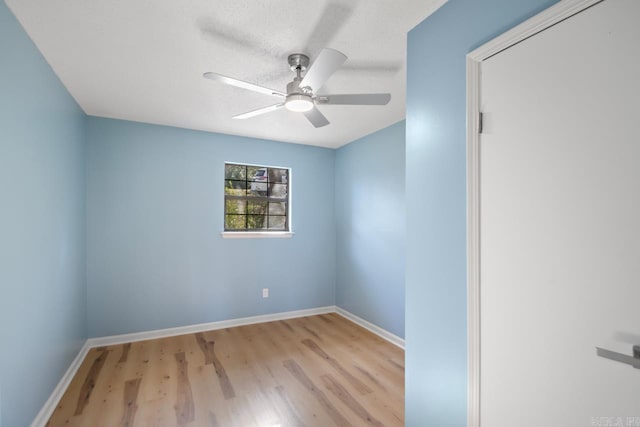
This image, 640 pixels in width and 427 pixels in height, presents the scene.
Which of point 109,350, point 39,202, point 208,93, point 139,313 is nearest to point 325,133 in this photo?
point 208,93

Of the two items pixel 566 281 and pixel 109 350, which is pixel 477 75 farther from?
pixel 109 350

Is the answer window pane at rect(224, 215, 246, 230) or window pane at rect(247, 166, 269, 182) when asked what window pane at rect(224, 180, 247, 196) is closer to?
window pane at rect(247, 166, 269, 182)

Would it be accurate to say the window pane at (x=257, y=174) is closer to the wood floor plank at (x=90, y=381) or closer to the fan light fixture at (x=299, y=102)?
the fan light fixture at (x=299, y=102)

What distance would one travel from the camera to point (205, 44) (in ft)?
6.03

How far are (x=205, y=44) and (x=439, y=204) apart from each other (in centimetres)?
171

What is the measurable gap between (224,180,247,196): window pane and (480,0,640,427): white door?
323 cm

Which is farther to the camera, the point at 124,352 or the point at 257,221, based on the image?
the point at 257,221

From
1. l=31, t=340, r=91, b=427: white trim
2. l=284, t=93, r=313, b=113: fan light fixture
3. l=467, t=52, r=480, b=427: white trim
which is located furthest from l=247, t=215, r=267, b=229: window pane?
l=467, t=52, r=480, b=427: white trim

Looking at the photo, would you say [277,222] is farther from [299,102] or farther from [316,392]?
[299,102]

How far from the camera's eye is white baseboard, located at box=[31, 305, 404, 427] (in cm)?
210

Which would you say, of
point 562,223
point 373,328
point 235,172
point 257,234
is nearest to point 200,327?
point 257,234

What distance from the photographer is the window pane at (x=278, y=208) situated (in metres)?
4.18

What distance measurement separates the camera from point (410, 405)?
5.45 ft

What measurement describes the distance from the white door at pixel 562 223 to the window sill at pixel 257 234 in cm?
305
